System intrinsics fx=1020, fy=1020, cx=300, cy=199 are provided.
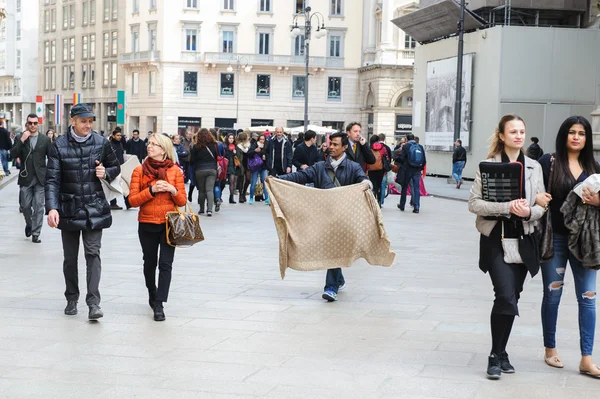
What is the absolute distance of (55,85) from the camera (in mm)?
89000

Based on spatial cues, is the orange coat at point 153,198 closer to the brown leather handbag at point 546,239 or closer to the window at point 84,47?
the brown leather handbag at point 546,239

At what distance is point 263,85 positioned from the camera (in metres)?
72.3

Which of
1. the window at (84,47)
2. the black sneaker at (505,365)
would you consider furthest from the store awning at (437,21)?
the window at (84,47)

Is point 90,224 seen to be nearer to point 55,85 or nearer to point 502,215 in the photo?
point 502,215

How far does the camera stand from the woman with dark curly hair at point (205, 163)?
1997cm

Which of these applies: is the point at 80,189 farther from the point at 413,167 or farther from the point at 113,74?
the point at 113,74

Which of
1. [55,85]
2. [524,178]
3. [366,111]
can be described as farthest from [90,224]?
[55,85]

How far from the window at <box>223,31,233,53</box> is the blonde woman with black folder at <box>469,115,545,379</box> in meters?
66.3

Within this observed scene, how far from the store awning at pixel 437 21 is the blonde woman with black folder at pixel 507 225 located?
31624mm

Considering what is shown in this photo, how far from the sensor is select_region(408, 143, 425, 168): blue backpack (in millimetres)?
22359

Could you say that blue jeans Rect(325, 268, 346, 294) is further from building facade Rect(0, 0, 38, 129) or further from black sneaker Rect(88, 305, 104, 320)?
building facade Rect(0, 0, 38, 129)

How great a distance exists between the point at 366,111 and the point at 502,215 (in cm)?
6416

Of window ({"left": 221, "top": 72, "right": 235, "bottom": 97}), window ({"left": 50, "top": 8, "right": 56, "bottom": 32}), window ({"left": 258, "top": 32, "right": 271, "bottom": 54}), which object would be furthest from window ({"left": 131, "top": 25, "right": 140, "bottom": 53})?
window ({"left": 50, "top": 8, "right": 56, "bottom": 32})

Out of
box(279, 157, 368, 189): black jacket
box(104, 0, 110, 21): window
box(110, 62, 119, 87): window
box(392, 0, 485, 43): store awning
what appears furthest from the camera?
box(104, 0, 110, 21): window
